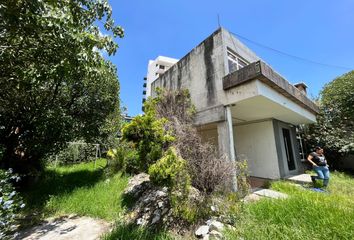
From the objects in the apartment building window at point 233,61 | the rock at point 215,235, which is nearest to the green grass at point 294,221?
the rock at point 215,235

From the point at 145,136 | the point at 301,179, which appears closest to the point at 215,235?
the point at 145,136

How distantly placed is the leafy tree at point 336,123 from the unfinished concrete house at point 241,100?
10.2ft

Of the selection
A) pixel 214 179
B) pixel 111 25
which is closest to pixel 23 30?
pixel 111 25

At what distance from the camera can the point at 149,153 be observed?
5.69 m

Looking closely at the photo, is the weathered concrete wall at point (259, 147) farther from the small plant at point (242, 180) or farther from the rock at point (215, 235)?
the rock at point (215, 235)

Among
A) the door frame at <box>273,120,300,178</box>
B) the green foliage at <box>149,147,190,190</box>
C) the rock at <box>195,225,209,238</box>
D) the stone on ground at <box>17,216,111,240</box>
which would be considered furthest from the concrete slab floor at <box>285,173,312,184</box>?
the stone on ground at <box>17,216,111,240</box>

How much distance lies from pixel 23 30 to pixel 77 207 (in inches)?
219

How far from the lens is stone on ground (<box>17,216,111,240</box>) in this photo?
4.75 meters

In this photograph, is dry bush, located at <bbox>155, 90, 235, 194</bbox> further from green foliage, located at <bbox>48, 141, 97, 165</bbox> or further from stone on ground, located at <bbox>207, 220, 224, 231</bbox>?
green foliage, located at <bbox>48, 141, 97, 165</bbox>

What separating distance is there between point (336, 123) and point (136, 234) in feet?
55.6

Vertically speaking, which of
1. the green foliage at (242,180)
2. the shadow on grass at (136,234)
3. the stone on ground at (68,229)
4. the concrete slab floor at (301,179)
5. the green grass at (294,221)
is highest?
the green foliage at (242,180)

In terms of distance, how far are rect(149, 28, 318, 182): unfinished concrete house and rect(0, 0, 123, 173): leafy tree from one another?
4036 millimetres

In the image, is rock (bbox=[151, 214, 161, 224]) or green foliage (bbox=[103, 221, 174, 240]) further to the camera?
rock (bbox=[151, 214, 161, 224])

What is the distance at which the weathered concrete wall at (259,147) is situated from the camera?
33.6 ft
